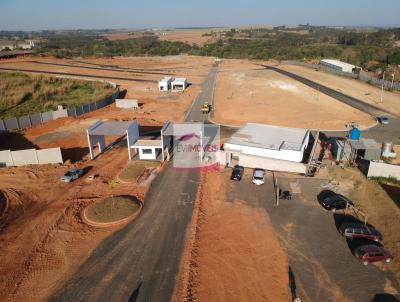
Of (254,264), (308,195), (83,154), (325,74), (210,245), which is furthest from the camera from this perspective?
(325,74)

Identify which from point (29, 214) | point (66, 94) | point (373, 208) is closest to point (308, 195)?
point (373, 208)

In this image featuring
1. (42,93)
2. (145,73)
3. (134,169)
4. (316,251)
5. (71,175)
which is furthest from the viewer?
(145,73)

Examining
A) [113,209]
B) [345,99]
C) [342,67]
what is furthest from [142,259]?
[342,67]

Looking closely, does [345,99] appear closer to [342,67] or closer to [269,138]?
[342,67]

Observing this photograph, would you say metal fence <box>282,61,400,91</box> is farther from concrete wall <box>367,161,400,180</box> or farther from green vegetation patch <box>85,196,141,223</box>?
green vegetation patch <box>85,196,141,223</box>

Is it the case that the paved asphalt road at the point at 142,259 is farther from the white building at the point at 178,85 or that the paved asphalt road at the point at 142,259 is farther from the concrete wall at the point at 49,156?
the white building at the point at 178,85

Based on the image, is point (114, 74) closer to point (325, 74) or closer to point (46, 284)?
point (325, 74)

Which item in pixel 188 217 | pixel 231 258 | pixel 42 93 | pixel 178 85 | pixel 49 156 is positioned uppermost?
pixel 42 93
